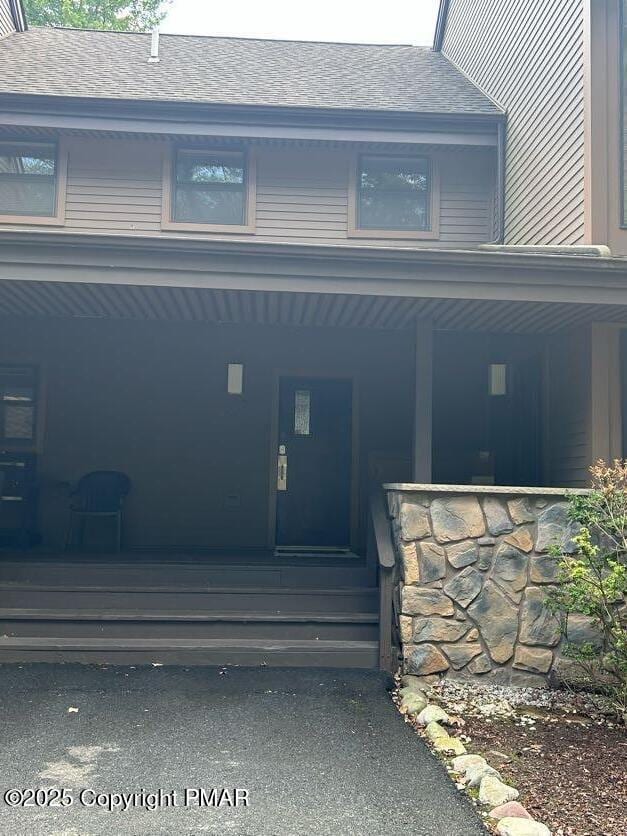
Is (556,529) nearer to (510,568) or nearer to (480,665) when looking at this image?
(510,568)

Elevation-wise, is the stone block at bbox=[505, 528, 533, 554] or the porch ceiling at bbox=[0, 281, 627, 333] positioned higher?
the porch ceiling at bbox=[0, 281, 627, 333]

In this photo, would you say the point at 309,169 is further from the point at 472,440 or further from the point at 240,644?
the point at 240,644

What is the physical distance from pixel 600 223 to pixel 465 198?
99.3 inches

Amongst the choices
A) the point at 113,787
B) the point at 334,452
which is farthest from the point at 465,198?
the point at 113,787

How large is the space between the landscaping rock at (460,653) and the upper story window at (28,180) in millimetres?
6022

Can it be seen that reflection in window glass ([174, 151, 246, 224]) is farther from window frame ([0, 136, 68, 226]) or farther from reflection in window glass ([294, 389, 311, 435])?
reflection in window glass ([294, 389, 311, 435])

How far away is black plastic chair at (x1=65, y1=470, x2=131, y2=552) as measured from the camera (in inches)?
288

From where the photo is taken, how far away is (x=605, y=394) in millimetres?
5707

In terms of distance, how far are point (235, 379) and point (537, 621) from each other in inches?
146

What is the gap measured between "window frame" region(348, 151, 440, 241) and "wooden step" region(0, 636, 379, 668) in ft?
15.0

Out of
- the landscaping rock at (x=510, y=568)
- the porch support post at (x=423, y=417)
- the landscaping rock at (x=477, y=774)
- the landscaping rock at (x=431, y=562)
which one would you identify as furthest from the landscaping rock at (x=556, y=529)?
the landscaping rock at (x=477, y=774)

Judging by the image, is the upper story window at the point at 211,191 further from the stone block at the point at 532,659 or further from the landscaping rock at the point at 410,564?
the stone block at the point at 532,659

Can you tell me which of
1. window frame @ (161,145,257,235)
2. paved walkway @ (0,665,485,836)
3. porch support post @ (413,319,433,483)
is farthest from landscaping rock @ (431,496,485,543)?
window frame @ (161,145,257,235)

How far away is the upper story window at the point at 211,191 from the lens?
8281mm
